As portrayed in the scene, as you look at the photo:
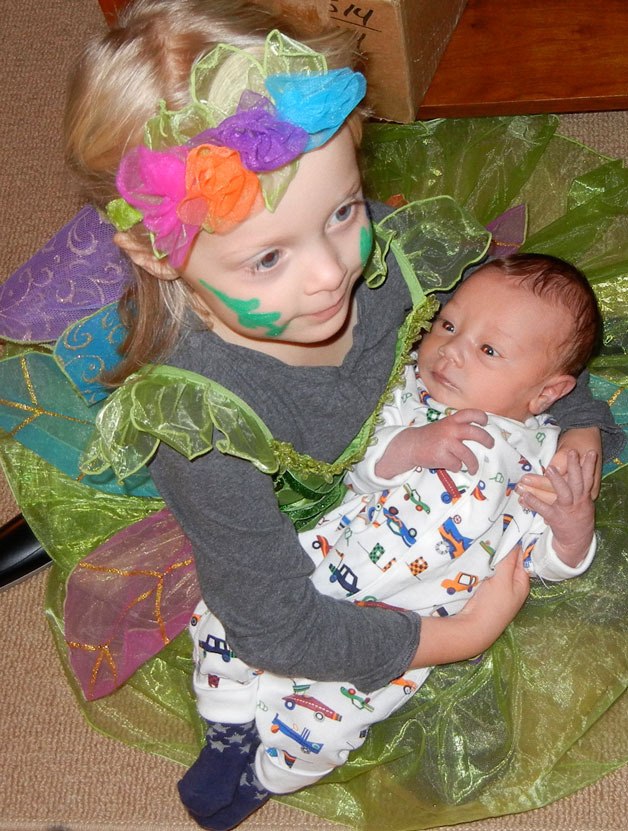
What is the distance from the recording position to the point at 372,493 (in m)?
1.02

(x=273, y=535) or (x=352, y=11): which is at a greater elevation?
(x=352, y=11)

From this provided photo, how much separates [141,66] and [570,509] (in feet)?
1.82

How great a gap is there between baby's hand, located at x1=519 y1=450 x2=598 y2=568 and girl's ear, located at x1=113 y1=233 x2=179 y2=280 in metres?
0.42

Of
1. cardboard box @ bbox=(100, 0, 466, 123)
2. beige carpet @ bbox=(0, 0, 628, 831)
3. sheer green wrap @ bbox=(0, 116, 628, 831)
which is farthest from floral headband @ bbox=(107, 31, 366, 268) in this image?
beige carpet @ bbox=(0, 0, 628, 831)

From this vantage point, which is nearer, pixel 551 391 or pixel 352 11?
pixel 551 391

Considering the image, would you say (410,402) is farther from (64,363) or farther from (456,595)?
(64,363)

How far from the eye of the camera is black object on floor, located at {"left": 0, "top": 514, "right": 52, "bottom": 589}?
1219mm

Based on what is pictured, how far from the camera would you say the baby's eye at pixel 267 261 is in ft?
2.47

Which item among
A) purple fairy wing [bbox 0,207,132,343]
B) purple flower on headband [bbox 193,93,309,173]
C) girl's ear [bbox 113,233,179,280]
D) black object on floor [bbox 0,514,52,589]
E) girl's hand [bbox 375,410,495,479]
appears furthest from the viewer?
black object on floor [bbox 0,514,52,589]

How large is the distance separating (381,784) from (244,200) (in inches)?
25.6

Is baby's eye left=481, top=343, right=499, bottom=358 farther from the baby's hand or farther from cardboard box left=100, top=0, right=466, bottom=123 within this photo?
cardboard box left=100, top=0, right=466, bottom=123

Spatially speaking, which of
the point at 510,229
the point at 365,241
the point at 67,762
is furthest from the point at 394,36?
the point at 67,762

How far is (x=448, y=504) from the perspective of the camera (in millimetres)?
970

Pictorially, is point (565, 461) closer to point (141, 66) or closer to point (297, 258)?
point (297, 258)
